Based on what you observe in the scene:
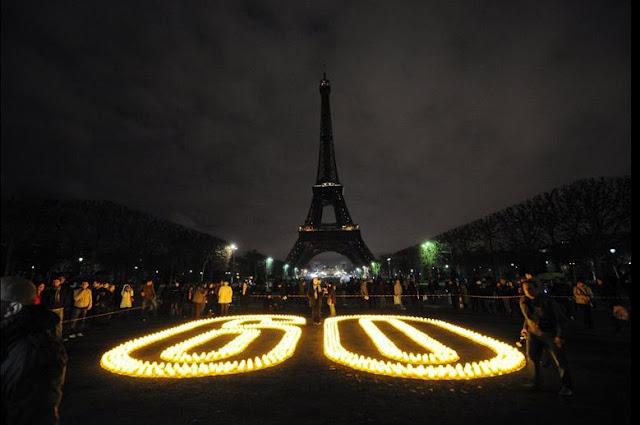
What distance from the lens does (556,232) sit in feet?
111

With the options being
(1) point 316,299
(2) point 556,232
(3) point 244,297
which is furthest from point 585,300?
(2) point 556,232

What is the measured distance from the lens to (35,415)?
297 centimetres

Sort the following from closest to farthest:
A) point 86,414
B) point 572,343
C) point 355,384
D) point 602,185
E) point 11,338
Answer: point 11,338, point 86,414, point 355,384, point 572,343, point 602,185

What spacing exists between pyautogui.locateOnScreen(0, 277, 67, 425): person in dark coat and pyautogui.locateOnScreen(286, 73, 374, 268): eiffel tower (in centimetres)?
5836

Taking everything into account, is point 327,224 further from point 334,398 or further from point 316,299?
point 334,398

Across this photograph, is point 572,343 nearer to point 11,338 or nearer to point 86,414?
point 86,414

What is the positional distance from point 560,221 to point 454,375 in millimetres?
33863

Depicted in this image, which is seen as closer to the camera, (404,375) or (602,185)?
(404,375)

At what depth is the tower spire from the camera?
7712cm

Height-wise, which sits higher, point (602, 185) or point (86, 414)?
point (602, 185)

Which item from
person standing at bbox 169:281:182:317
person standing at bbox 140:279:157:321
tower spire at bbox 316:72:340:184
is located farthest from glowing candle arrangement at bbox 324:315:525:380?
tower spire at bbox 316:72:340:184

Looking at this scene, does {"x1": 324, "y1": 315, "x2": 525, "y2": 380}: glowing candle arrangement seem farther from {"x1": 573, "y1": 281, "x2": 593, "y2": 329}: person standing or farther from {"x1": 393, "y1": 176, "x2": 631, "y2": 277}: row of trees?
{"x1": 393, "y1": 176, "x2": 631, "y2": 277}: row of trees

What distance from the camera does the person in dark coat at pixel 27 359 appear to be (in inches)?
114

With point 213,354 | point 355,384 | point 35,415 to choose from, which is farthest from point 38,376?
point 213,354
